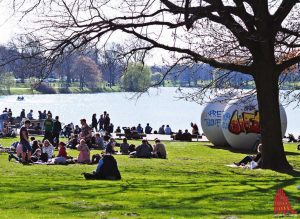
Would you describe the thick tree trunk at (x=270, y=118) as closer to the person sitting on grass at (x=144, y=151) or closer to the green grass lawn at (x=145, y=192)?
the green grass lawn at (x=145, y=192)

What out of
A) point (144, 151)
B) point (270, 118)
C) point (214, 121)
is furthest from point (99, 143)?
point (270, 118)

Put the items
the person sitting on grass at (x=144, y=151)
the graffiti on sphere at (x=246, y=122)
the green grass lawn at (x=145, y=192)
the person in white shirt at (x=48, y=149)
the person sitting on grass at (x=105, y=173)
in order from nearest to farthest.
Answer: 1. the green grass lawn at (x=145, y=192)
2. the person sitting on grass at (x=105, y=173)
3. the person in white shirt at (x=48, y=149)
4. the person sitting on grass at (x=144, y=151)
5. the graffiti on sphere at (x=246, y=122)

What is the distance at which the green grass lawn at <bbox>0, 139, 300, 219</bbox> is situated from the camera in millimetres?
11344

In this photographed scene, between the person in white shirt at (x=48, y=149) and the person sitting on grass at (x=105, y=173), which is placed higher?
the person in white shirt at (x=48, y=149)

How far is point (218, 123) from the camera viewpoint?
112ft

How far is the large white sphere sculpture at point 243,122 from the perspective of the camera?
31578mm

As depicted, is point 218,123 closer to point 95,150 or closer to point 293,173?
point 95,150

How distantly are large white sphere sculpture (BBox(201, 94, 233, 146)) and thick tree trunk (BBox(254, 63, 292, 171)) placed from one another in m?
11.5

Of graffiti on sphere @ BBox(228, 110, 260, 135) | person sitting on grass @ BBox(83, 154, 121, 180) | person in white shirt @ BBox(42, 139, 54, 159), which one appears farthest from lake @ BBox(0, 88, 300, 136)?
person sitting on grass @ BBox(83, 154, 121, 180)

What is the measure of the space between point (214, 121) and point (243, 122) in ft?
9.07

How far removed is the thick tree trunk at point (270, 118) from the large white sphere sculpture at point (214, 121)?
454 inches

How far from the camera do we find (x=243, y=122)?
31.7 metres

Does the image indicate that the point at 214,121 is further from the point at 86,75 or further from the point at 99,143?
the point at 86,75

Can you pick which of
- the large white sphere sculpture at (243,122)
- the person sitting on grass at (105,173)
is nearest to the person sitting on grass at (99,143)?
the large white sphere sculpture at (243,122)
